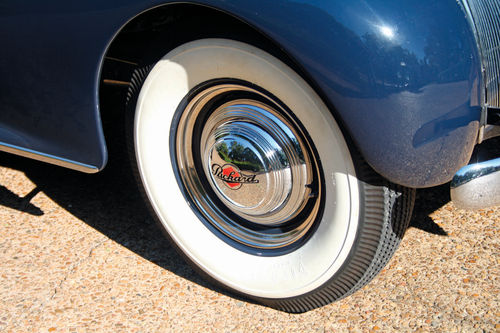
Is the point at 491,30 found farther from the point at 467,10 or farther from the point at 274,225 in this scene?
the point at 274,225

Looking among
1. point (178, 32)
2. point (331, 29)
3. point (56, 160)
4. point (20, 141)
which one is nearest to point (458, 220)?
point (331, 29)

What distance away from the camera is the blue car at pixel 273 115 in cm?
121

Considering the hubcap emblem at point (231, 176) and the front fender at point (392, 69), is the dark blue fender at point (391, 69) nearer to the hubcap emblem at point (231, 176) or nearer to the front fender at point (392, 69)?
the front fender at point (392, 69)

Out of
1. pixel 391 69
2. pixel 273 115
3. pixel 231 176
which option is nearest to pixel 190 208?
pixel 231 176

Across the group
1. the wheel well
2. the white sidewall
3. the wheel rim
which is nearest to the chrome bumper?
the white sidewall

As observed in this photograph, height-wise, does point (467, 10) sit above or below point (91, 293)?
above

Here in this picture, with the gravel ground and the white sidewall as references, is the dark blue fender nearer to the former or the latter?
the white sidewall

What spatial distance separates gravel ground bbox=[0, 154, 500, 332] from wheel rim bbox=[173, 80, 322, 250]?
278 millimetres

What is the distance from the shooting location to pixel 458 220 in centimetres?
209

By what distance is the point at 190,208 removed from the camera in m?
1.85

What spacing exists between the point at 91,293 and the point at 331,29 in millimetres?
1288

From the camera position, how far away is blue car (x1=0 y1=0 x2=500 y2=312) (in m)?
1.21

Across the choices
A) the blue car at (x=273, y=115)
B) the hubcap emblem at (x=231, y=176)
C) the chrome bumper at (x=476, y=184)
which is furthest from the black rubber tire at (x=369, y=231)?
the hubcap emblem at (x=231, y=176)

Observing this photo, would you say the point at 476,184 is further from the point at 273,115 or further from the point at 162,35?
the point at 162,35
